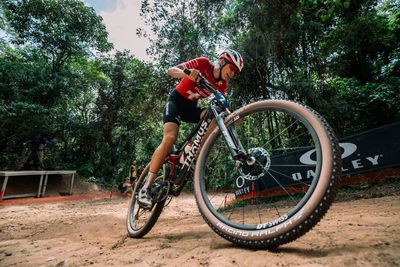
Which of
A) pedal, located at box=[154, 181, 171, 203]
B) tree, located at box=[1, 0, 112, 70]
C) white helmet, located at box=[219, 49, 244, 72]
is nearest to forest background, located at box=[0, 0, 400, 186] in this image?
tree, located at box=[1, 0, 112, 70]

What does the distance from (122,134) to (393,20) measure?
18.2m

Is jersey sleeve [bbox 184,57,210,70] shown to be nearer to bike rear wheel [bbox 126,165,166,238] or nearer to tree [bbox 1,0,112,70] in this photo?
bike rear wheel [bbox 126,165,166,238]

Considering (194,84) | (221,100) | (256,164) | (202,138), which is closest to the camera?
(256,164)

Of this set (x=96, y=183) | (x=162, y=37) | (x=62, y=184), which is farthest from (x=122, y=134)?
(x=162, y=37)

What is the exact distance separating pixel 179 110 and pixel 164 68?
10.1m

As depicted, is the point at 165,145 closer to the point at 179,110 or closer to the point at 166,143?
the point at 166,143

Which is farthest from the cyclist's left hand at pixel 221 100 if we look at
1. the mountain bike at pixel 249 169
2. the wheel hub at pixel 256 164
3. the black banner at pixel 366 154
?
the black banner at pixel 366 154

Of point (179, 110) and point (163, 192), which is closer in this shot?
point (163, 192)

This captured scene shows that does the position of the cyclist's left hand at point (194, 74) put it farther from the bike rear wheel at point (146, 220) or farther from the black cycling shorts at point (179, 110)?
the bike rear wheel at point (146, 220)

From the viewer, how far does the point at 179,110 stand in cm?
292

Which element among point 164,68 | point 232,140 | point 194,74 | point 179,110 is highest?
point 164,68

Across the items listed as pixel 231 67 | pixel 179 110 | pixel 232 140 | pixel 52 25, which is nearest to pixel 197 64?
pixel 231 67

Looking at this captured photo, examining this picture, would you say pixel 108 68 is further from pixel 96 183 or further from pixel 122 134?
pixel 96 183

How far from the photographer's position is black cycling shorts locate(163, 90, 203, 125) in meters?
2.86
